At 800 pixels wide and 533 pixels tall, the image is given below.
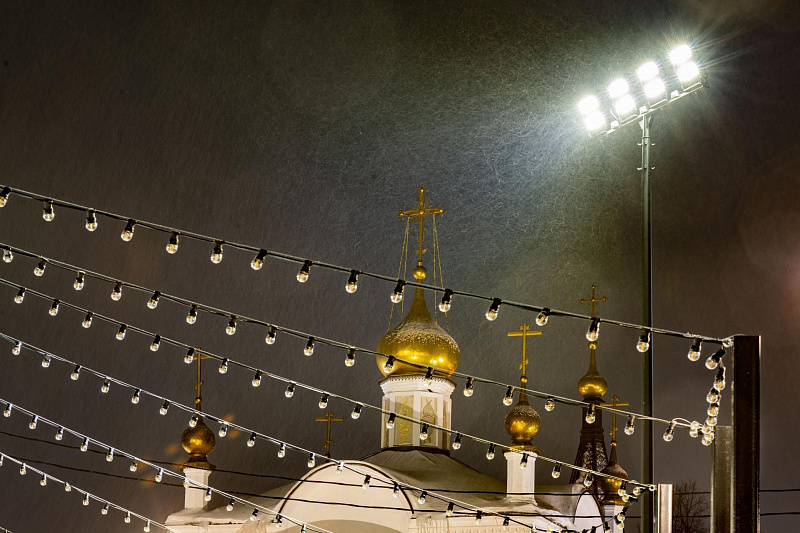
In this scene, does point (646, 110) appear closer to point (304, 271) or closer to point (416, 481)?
point (304, 271)

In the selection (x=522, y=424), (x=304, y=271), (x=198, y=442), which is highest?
(x=522, y=424)

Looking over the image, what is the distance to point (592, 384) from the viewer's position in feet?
109

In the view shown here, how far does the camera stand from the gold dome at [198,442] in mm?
27219

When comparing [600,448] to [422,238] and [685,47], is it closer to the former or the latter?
[422,238]

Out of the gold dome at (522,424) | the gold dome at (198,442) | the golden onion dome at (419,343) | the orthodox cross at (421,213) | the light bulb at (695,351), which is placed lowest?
the light bulb at (695,351)

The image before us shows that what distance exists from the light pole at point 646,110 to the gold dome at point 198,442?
1650 cm

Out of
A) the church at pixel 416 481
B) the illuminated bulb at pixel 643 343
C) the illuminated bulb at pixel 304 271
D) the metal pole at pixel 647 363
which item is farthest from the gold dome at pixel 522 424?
the illuminated bulb at pixel 304 271

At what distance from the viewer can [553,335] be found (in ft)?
114

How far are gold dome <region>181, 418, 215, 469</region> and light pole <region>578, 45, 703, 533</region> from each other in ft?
54.1

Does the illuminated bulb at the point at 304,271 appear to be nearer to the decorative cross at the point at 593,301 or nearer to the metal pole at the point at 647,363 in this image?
the metal pole at the point at 647,363

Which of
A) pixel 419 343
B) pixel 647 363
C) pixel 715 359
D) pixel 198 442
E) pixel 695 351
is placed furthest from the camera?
pixel 198 442

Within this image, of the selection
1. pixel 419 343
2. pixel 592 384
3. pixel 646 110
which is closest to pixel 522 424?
pixel 419 343

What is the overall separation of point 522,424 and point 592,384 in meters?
8.38

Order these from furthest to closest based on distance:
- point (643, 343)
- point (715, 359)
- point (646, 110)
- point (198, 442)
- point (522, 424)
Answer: point (198, 442), point (522, 424), point (646, 110), point (715, 359), point (643, 343)
